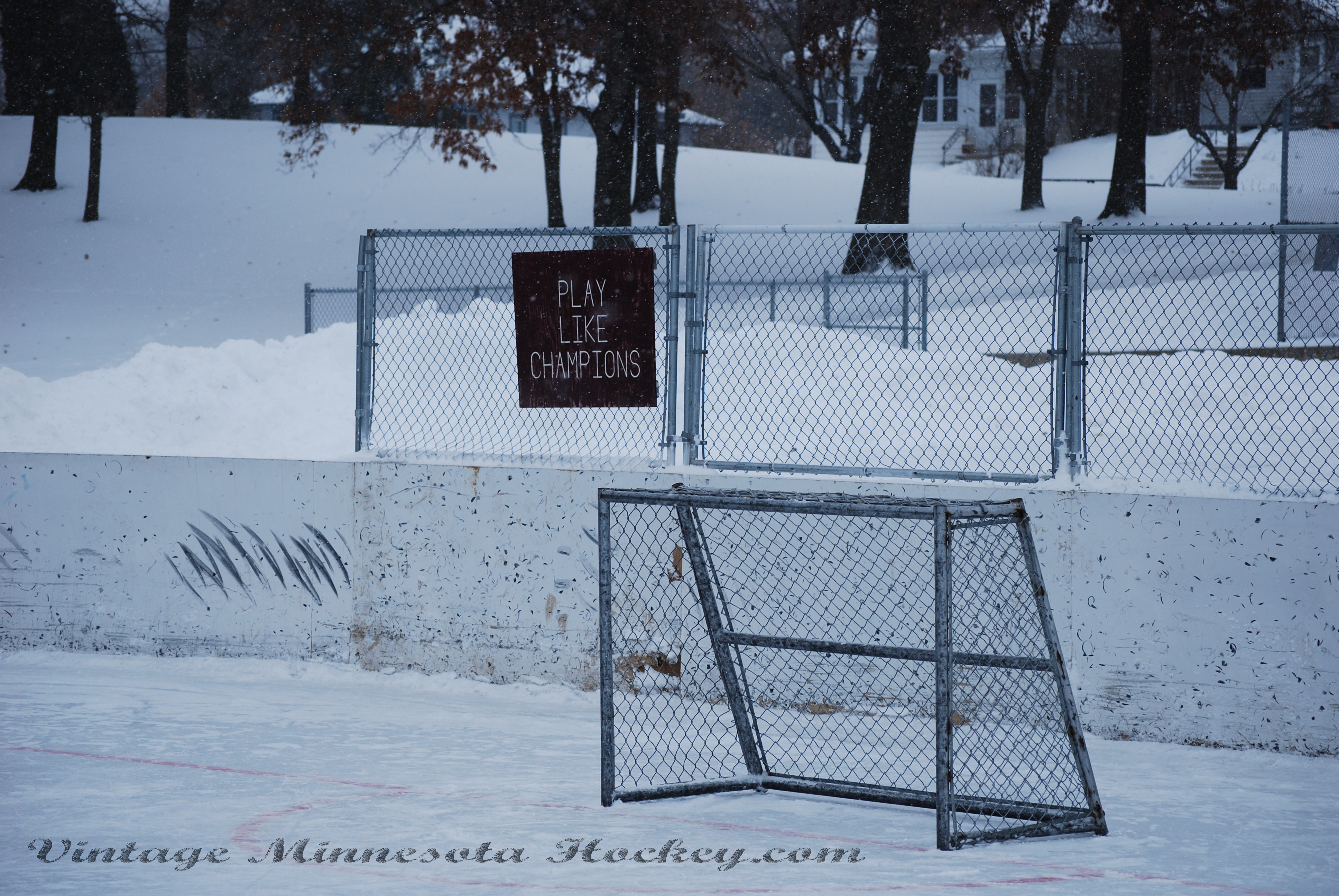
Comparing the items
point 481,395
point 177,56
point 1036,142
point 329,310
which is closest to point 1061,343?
point 481,395

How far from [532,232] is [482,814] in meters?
3.22

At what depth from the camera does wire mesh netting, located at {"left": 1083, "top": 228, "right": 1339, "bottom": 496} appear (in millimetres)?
8117

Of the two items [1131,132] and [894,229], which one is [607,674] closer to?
[894,229]

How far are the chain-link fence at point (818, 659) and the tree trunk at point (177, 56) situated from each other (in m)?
31.2

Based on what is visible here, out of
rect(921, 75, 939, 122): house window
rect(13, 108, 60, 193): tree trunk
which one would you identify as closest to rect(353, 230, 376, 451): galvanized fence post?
rect(13, 108, 60, 193): tree trunk

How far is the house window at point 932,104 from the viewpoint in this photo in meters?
50.2

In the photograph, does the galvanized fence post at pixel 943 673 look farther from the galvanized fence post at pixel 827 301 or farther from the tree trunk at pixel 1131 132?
the tree trunk at pixel 1131 132

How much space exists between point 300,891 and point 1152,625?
13.3ft

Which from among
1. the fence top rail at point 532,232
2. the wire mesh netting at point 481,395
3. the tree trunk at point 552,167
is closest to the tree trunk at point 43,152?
the tree trunk at point 552,167

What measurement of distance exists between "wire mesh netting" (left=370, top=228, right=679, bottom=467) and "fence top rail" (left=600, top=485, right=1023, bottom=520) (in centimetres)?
179

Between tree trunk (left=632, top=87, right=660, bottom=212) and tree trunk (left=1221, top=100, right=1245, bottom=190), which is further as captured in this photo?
tree trunk (left=1221, top=100, right=1245, bottom=190)

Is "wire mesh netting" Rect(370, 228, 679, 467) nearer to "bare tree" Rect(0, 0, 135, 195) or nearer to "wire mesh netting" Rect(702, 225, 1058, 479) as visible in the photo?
"wire mesh netting" Rect(702, 225, 1058, 479)

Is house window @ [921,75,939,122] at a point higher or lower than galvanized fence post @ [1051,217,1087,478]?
higher

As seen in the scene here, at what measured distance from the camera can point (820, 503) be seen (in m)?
4.92
